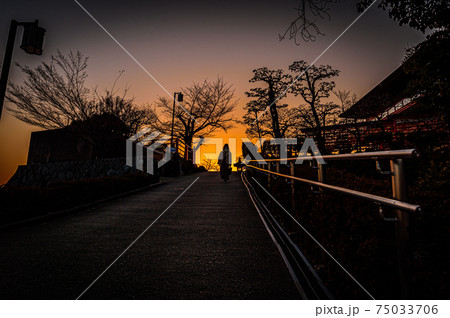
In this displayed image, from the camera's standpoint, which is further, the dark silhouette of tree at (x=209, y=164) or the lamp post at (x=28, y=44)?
the dark silhouette of tree at (x=209, y=164)

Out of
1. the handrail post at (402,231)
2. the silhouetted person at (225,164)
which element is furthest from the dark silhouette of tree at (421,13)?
the silhouetted person at (225,164)

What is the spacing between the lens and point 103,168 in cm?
2097

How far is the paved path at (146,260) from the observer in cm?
254

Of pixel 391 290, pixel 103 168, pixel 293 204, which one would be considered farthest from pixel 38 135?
pixel 391 290

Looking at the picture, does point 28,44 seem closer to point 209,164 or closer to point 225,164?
point 225,164

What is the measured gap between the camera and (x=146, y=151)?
28.8 meters

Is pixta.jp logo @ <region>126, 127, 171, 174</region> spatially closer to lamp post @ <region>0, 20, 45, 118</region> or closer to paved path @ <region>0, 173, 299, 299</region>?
lamp post @ <region>0, 20, 45, 118</region>

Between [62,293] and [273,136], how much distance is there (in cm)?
2813

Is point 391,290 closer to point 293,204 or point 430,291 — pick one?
point 430,291

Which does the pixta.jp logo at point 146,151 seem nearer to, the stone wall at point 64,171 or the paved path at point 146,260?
the stone wall at point 64,171

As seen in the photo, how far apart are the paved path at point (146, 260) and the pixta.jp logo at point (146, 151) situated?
39.6ft

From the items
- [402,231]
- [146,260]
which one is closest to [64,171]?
[146,260]

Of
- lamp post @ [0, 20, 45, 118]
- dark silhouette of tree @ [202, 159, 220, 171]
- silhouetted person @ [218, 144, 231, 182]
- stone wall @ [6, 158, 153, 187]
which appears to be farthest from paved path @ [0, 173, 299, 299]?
dark silhouette of tree @ [202, 159, 220, 171]

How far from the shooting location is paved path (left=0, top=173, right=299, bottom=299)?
254 centimetres
